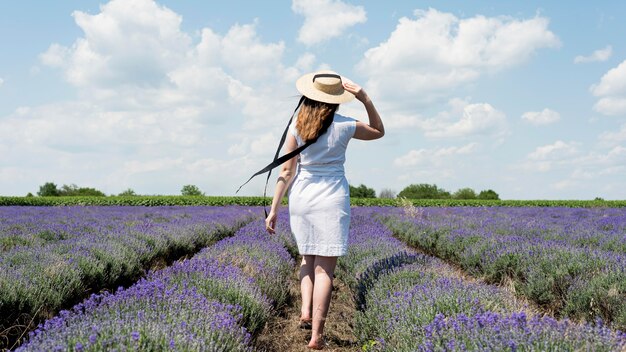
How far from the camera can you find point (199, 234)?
9.35 meters

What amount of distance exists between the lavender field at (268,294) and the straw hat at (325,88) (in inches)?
57.5

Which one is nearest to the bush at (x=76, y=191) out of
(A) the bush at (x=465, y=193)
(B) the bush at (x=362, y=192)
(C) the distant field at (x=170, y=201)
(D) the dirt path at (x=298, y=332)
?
(C) the distant field at (x=170, y=201)

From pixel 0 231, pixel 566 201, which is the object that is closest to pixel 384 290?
pixel 0 231

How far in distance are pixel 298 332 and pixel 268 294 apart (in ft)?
1.63

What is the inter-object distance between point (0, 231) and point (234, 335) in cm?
735

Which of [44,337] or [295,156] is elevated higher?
[295,156]

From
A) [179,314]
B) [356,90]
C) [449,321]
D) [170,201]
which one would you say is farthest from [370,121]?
[170,201]

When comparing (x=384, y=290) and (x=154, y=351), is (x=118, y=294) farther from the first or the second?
(x=384, y=290)

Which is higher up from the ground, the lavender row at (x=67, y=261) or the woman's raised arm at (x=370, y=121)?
the woman's raised arm at (x=370, y=121)

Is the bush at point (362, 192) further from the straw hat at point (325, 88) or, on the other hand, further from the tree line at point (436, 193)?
the straw hat at point (325, 88)

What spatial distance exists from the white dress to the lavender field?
1.83 feet

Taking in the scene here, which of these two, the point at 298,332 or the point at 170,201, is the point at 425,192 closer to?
the point at 170,201

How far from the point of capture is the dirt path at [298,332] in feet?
12.8

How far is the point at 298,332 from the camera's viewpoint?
421 centimetres
